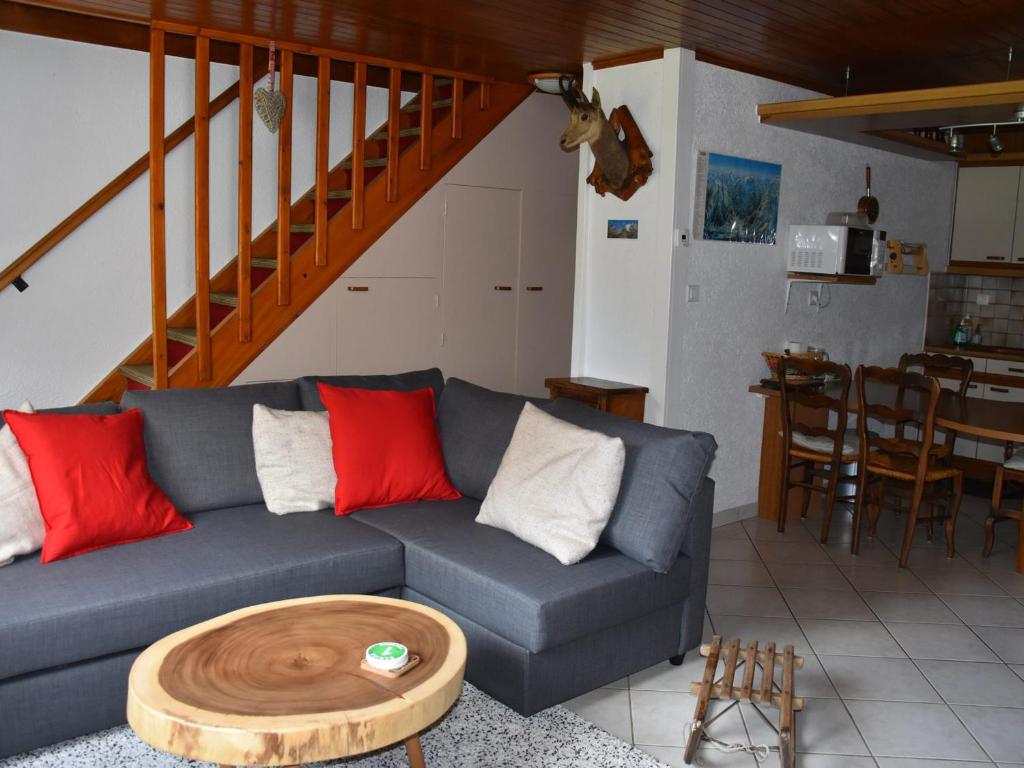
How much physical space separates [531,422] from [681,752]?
1187 millimetres

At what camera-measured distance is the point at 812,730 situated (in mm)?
2824

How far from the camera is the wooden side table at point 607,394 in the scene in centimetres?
461

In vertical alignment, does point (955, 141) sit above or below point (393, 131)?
above

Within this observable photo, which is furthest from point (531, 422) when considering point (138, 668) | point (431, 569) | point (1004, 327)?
point (1004, 327)

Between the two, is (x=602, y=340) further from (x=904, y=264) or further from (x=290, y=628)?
(x=290, y=628)

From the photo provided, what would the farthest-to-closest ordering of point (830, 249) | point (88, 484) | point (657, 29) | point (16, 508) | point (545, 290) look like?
point (545, 290)
point (830, 249)
point (657, 29)
point (88, 484)
point (16, 508)

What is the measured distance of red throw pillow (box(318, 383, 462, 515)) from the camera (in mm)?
3438

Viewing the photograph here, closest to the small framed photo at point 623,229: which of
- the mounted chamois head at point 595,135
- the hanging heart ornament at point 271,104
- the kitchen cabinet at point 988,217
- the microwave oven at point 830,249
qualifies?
the mounted chamois head at point 595,135

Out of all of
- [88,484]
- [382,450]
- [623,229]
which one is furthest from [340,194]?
[88,484]

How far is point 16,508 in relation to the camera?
2785mm

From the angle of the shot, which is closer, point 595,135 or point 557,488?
point 557,488

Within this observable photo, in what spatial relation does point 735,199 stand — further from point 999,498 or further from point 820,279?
point 999,498

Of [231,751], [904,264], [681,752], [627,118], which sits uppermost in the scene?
[627,118]

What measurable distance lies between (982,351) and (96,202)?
5.46m
